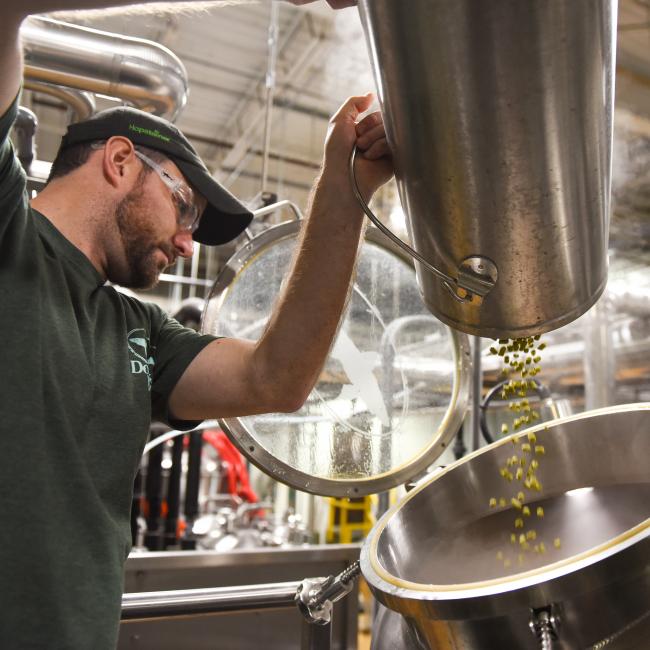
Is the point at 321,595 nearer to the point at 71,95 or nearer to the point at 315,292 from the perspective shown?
the point at 315,292

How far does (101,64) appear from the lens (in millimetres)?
1392

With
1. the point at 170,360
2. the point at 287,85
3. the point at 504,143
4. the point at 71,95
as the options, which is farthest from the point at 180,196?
the point at 287,85

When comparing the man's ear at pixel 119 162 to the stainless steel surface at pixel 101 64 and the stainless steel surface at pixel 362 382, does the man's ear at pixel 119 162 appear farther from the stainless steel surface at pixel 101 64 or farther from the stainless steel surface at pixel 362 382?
the stainless steel surface at pixel 101 64

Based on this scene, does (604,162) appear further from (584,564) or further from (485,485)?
(485,485)

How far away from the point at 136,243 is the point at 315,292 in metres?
0.28

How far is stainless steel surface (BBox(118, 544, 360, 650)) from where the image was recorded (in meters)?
1.24

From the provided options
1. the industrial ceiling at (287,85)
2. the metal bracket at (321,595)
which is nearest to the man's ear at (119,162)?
the metal bracket at (321,595)

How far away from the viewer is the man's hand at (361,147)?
30.4 inches

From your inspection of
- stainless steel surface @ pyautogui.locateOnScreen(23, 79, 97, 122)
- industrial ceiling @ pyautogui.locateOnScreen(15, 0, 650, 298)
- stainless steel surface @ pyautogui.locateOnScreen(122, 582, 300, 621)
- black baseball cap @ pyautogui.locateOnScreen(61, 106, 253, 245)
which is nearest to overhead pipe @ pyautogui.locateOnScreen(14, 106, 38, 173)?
stainless steel surface @ pyautogui.locateOnScreen(23, 79, 97, 122)

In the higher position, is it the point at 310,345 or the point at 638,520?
the point at 310,345

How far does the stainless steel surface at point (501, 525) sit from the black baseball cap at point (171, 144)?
55cm

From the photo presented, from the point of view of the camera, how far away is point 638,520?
3.34 ft

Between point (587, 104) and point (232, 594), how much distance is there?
0.88m

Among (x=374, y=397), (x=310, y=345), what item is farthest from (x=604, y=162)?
(x=374, y=397)
